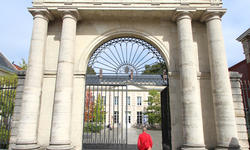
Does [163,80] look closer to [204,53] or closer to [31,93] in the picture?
[204,53]

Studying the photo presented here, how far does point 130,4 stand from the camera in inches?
270

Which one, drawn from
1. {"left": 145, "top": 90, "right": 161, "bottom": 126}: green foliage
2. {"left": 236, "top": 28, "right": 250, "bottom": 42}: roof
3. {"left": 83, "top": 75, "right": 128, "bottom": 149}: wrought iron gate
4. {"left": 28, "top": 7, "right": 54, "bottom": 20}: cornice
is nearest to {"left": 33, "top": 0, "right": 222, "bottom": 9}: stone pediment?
{"left": 28, "top": 7, "right": 54, "bottom": 20}: cornice

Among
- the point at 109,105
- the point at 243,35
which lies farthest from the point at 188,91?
the point at 243,35

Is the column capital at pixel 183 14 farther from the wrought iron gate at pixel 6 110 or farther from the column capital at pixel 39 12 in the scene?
the wrought iron gate at pixel 6 110

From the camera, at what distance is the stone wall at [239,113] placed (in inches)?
240

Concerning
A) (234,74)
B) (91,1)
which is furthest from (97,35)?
(234,74)

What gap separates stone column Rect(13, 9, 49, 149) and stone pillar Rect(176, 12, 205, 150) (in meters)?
5.14

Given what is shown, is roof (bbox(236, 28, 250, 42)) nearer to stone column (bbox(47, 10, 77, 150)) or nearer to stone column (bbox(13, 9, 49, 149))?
stone column (bbox(47, 10, 77, 150))

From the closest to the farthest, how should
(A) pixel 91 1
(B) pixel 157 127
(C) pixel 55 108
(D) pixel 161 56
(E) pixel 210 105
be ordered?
(C) pixel 55 108, (E) pixel 210 105, (A) pixel 91 1, (D) pixel 161 56, (B) pixel 157 127

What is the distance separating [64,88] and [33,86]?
113 cm

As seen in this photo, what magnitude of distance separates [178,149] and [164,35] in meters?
4.54

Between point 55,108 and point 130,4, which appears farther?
point 130,4

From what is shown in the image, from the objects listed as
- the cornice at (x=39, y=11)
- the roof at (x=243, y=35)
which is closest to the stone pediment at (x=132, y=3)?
the cornice at (x=39, y=11)

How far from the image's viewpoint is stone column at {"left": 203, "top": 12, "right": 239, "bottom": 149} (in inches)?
221
